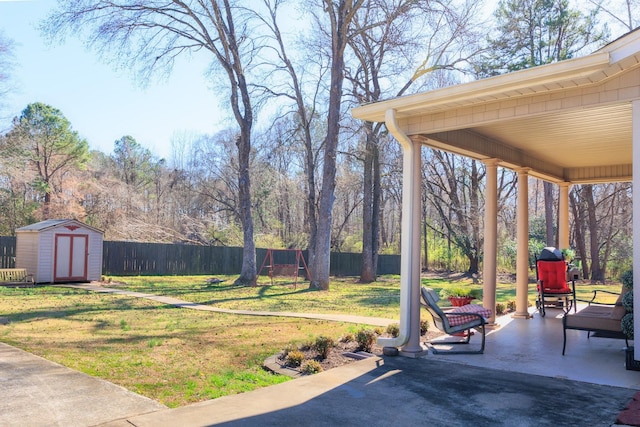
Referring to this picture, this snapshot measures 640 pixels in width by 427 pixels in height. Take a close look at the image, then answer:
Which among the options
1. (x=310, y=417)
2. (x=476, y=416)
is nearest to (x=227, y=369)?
(x=310, y=417)

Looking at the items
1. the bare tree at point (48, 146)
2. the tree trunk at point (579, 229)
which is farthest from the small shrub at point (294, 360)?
the bare tree at point (48, 146)

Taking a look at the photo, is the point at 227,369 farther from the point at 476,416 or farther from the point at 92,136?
the point at 92,136

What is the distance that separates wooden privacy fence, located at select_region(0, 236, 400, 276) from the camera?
18906mm

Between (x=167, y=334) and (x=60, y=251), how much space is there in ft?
33.4

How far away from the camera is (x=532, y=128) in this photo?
251 inches

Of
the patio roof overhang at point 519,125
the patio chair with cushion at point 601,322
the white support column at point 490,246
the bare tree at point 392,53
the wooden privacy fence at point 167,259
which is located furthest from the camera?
the wooden privacy fence at point 167,259

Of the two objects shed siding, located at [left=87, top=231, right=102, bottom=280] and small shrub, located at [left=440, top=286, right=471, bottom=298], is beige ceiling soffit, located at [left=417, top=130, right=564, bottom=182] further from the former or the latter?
shed siding, located at [left=87, top=231, right=102, bottom=280]

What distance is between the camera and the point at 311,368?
492 centimetres

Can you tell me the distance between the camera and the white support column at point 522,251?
8.45 metres

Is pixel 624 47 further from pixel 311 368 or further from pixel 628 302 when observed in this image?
pixel 311 368

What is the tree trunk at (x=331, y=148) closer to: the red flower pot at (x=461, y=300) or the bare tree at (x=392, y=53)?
the bare tree at (x=392, y=53)

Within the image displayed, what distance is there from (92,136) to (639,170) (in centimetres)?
2818

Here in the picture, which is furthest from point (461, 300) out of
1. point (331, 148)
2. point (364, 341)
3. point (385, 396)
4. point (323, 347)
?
point (331, 148)

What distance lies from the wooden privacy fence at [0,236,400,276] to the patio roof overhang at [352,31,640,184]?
1553 centimetres
